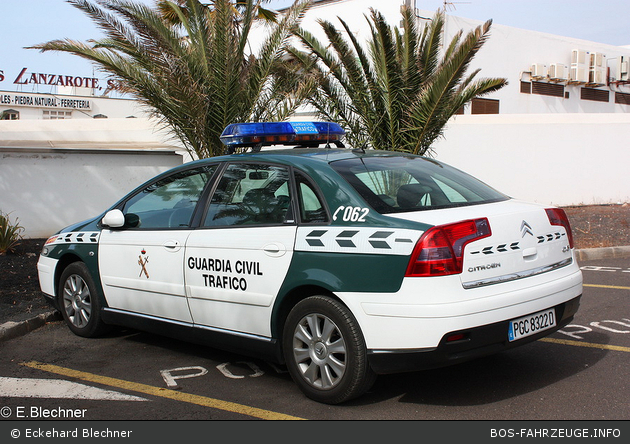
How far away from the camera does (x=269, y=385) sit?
4.62m

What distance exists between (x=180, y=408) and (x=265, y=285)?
0.96 metres

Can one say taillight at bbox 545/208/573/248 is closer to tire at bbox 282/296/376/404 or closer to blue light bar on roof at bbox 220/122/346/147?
tire at bbox 282/296/376/404

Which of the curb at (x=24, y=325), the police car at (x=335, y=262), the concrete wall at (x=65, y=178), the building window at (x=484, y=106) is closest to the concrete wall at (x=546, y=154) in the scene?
the building window at (x=484, y=106)

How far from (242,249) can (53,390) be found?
5.49 ft

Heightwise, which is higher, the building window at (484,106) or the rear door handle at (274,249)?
the building window at (484,106)

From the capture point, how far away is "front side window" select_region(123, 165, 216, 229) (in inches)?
203

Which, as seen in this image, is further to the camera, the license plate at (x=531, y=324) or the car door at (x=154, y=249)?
the car door at (x=154, y=249)

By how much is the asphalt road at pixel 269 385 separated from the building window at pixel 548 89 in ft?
53.9

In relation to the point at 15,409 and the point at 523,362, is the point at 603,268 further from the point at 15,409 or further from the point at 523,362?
the point at 15,409

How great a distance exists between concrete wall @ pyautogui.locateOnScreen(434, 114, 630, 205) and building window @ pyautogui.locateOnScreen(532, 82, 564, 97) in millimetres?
4157

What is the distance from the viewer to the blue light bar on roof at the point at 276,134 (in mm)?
5398

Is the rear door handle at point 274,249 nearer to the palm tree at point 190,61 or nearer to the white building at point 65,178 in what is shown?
the palm tree at point 190,61

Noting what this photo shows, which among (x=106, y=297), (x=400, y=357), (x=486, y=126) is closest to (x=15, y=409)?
(x=106, y=297)

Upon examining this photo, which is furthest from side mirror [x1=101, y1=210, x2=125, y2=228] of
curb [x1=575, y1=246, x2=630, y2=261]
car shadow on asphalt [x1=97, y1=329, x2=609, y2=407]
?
curb [x1=575, y1=246, x2=630, y2=261]
